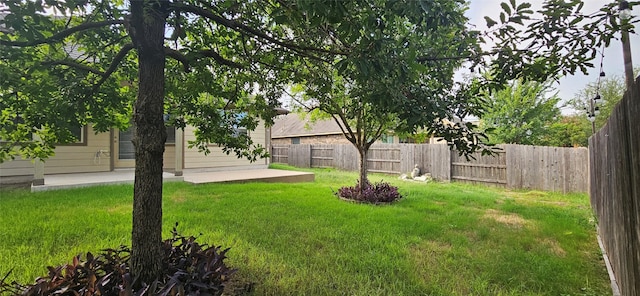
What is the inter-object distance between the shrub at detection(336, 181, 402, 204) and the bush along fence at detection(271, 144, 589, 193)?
173 cm

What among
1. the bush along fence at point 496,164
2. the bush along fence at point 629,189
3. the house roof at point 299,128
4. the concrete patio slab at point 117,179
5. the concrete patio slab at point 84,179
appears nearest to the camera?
the bush along fence at point 629,189

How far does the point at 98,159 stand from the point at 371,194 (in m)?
8.48

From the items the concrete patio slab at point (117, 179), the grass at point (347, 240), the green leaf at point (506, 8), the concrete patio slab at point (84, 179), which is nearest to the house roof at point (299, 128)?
the concrete patio slab at point (117, 179)

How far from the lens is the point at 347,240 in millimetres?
3961

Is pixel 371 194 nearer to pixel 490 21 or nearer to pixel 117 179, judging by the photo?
pixel 490 21

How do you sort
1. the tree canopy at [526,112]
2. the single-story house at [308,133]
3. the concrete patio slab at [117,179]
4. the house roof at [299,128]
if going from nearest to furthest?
the concrete patio slab at [117,179] → the tree canopy at [526,112] → the single-story house at [308,133] → the house roof at [299,128]

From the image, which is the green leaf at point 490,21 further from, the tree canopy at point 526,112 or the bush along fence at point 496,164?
the tree canopy at point 526,112

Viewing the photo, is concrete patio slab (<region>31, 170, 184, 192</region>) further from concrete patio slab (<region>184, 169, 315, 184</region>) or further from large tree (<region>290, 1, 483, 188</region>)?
large tree (<region>290, 1, 483, 188</region>)

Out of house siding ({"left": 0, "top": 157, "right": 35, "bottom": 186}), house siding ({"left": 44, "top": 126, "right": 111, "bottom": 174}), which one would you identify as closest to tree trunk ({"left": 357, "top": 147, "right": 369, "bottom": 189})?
house siding ({"left": 44, "top": 126, "right": 111, "bottom": 174})

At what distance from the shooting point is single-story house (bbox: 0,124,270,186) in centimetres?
796

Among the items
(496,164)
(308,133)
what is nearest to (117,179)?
(496,164)

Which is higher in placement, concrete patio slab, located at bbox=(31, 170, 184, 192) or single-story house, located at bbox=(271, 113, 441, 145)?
single-story house, located at bbox=(271, 113, 441, 145)

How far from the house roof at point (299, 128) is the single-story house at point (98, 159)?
368 inches

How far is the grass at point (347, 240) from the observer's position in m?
2.85
